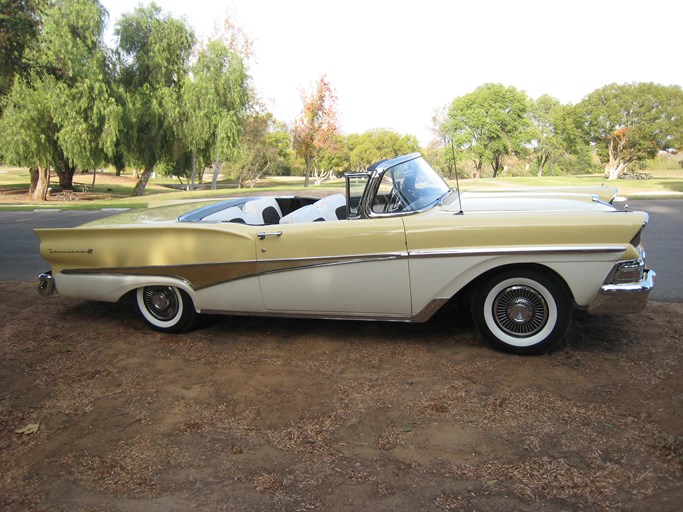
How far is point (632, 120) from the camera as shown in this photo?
125ft

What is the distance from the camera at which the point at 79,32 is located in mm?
25484

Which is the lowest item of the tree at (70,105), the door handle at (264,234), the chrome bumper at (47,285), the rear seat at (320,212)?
the chrome bumper at (47,285)

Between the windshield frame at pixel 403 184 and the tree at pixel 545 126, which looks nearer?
the windshield frame at pixel 403 184

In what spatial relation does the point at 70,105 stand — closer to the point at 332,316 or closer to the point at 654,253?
the point at 332,316

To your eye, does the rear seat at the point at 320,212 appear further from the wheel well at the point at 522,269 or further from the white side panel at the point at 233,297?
the wheel well at the point at 522,269

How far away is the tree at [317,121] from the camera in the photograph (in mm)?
38438

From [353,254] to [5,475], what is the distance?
8.03 feet

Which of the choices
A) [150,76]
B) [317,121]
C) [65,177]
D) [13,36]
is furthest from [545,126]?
[13,36]

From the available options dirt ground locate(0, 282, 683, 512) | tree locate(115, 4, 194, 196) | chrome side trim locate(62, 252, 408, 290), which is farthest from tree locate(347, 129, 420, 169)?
dirt ground locate(0, 282, 683, 512)

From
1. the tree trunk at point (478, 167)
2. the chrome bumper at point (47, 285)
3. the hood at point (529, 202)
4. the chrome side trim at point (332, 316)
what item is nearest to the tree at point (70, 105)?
the chrome bumper at point (47, 285)

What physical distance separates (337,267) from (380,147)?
6270 centimetres

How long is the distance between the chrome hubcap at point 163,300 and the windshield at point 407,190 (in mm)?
1955

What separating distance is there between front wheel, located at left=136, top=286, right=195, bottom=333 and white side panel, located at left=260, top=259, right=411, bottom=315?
84cm

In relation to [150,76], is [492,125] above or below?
below
